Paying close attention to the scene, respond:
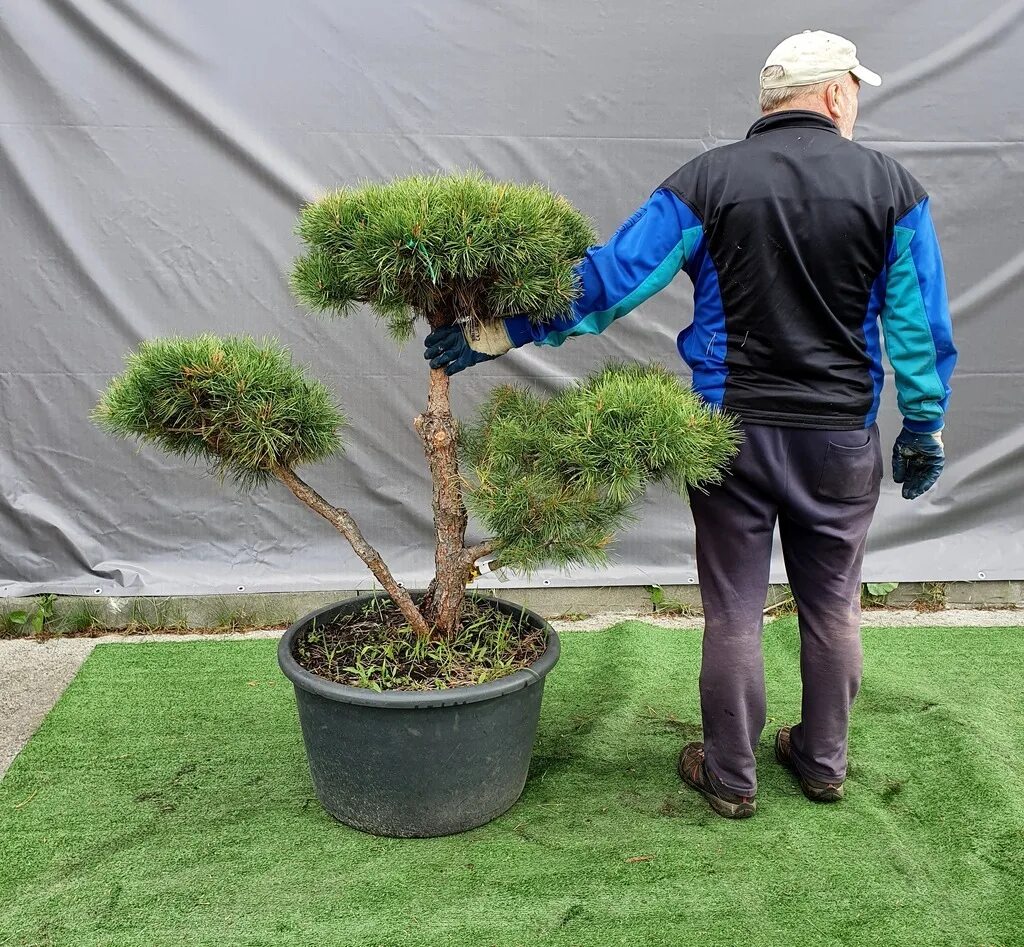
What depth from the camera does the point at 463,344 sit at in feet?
6.09

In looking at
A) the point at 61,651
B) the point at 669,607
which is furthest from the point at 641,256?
the point at 61,651

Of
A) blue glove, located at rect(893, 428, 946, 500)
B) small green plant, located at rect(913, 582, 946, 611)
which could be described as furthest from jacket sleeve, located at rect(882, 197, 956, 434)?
small green plant, located at rect(913, 582, 946, 611)

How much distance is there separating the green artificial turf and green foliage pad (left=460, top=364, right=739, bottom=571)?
60 centimetres

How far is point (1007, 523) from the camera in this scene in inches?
126

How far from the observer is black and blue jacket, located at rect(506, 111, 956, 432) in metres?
1.71

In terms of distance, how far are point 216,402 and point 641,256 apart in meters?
0.85

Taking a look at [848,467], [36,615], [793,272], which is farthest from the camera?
[36,615]

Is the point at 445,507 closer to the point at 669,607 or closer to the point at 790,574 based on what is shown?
the point at 790,574

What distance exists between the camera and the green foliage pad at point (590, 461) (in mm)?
1626

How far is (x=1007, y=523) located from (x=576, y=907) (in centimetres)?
227

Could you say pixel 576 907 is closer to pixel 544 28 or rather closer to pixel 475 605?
pixel 475 605

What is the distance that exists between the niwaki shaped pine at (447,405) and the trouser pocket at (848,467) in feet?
0.65

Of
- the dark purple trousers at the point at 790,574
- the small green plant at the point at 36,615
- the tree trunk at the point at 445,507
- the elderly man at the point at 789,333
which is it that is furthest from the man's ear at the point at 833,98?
the small green plant at the point at 36,615

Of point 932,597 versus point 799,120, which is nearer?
point 799,120
